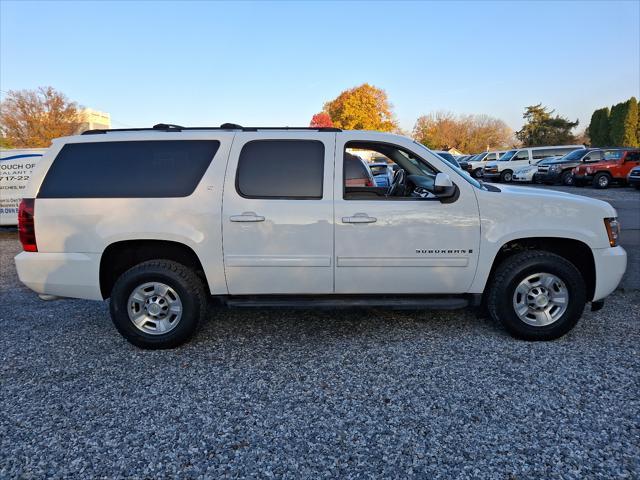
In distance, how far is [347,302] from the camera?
3.83m

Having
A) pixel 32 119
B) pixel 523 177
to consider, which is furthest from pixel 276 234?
pixel 32 119

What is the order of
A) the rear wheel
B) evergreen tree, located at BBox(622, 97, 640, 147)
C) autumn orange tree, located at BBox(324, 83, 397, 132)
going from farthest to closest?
autumn orange tree, located at BBox(324, 83, 397, 132)
evergreen tree, located at BBox(622, 97, 640, 147)
the rear wheel

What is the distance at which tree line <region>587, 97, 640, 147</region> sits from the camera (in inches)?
1676

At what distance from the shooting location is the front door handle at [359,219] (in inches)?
146

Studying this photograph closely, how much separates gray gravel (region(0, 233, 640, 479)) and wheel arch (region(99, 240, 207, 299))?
0.64 metres

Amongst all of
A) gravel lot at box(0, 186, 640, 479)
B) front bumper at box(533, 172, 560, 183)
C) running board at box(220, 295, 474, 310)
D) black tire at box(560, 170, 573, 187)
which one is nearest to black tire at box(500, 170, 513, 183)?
front bumper at box(533, 172, 560, 183)

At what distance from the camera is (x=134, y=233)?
12.1 ft

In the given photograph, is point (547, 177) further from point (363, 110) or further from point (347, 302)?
point (363, 110)

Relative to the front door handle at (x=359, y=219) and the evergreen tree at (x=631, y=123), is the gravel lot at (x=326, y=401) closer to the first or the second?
the front door handle at (x=359, y=219)

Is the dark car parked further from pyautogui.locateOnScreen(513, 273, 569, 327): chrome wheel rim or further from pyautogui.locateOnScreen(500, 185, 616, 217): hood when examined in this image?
pyautogui.locateOnScreen(513, 273, 569, 327): chrome wheel rim

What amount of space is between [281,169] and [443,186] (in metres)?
1.39

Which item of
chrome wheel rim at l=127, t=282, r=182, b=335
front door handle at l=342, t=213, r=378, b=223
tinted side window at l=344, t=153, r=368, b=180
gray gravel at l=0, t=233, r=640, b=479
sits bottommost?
gray gravel at l=0, t=233, r=640, b=479

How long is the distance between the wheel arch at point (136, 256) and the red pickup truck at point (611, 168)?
21.7 m

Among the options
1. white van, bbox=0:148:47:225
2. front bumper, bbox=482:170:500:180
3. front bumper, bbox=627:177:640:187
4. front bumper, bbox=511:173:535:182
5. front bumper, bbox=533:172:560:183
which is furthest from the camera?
front bumper, bbox=482:170:500:180
